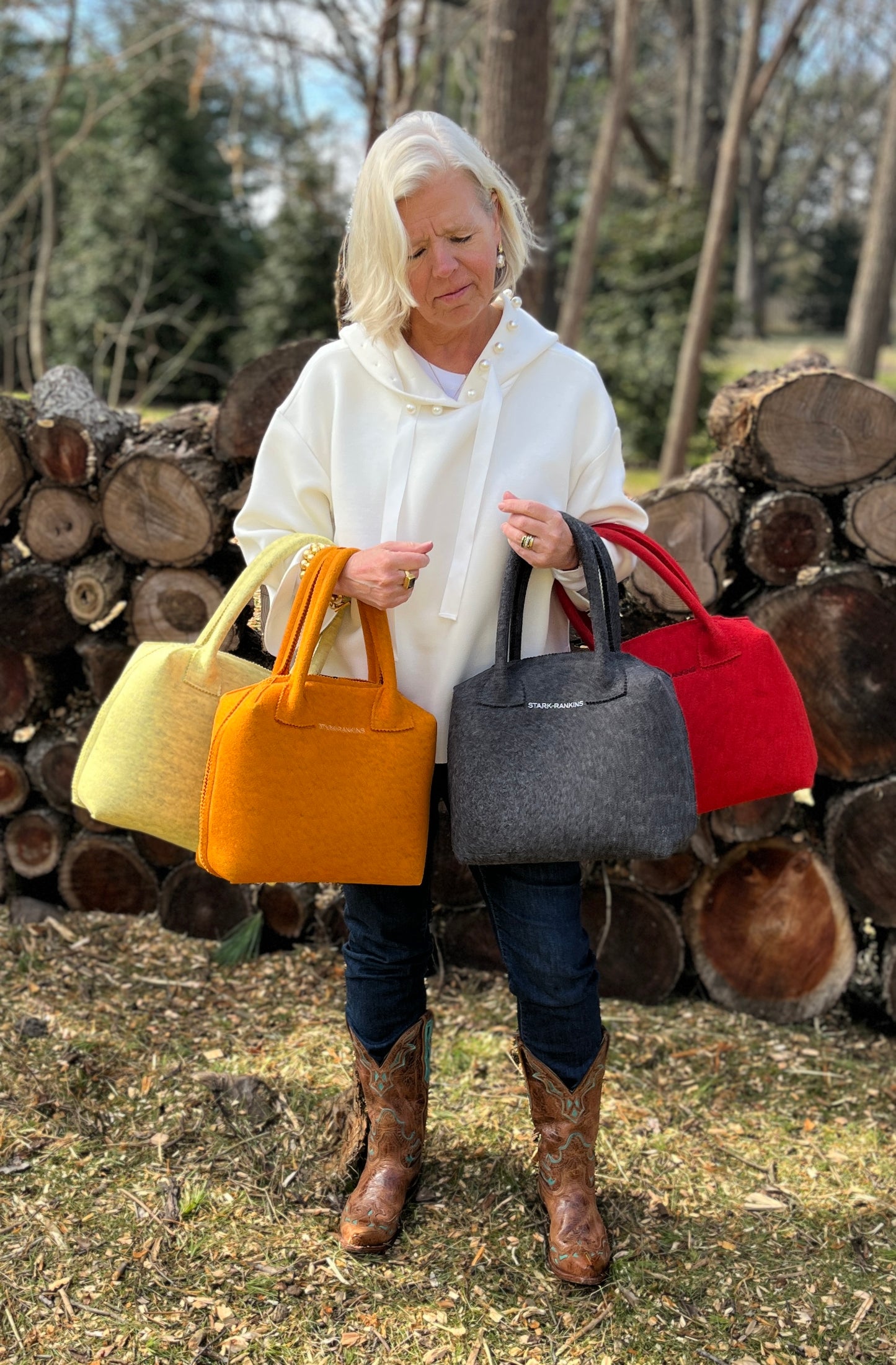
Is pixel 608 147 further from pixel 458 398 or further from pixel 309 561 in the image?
pixel 309 561

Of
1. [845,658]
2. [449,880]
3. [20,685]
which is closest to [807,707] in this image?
[845,658]

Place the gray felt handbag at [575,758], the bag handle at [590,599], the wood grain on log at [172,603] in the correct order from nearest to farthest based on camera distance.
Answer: the gray felt handbag at [575,758] → the bag handle at [590,599] → the wood grain on log at [172,603]

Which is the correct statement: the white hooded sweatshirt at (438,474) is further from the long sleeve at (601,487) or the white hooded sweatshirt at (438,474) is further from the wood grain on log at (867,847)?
the wood grain on log at (867,847)

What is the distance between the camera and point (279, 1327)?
1.86 metres

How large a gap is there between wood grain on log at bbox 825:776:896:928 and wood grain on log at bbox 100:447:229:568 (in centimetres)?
176

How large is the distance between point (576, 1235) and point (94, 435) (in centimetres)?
222

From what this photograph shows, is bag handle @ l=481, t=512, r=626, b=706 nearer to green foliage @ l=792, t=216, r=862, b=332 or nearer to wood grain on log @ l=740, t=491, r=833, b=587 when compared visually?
wood grain on log @ l=740, t=491, r=833, b=587

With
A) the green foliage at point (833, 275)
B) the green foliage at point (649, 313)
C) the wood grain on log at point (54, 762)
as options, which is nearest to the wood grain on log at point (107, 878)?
the wood grain on log at point (54, 762)

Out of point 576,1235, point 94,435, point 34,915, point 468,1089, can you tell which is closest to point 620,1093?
point 468,1089

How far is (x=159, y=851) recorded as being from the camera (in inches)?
126

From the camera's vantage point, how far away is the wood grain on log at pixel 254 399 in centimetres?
279

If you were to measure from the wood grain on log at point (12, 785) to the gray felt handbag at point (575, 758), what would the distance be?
191 cm

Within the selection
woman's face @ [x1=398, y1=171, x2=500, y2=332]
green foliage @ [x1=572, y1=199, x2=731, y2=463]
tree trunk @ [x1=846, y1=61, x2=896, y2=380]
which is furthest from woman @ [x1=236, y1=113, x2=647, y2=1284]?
green foliage @ [x1=572, y1=199, x2=731, y2=463]

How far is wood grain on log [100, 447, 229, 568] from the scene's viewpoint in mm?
2896
